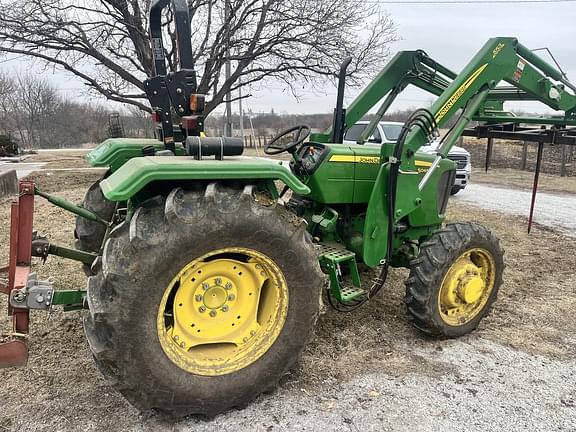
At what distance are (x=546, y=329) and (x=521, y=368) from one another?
870mm

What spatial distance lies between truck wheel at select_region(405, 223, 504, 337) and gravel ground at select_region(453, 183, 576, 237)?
15.4 feet

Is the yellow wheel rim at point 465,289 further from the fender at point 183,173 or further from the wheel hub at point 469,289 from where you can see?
the fender at point 183,173

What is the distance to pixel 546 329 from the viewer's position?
395 centimetres

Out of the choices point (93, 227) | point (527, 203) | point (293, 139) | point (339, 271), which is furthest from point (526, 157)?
point (93, 227)

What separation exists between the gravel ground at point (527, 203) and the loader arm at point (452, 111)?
4383mm

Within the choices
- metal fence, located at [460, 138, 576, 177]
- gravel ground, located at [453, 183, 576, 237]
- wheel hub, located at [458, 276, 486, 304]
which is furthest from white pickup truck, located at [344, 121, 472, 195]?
wheel hub, located at [458, 276, 486, 304]

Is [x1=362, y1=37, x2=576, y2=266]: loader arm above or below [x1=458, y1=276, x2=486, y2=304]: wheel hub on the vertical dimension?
above

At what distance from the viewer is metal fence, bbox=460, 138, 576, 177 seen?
55.5 ft

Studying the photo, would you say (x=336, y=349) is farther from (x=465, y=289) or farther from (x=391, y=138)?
(x=391, y=138)

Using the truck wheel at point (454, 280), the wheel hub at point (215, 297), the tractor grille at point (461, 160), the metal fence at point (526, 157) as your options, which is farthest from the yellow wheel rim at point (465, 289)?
the metal fence at point (526, 157)

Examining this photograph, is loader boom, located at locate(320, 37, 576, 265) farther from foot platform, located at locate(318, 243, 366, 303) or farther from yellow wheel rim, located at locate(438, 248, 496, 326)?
yellow wheel rim, located at locate(438, 248, 496, 326)

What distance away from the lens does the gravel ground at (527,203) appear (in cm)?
864

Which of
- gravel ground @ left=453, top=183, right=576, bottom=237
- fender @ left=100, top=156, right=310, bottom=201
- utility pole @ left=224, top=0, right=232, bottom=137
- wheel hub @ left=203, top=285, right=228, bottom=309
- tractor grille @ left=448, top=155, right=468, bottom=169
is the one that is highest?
utility pole @ left=224, top=0, right=232, bottom=137

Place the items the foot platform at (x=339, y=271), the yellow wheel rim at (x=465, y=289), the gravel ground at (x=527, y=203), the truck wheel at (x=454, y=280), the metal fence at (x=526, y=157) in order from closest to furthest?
the foot platform at (x=339, y=271) < the truck wheel at (x=454, y=280) < the yellow wheel rim at (x=465, y=289) < the gravel ground at (x=527, y=203) < the metal fence at (x=526, y=157)
